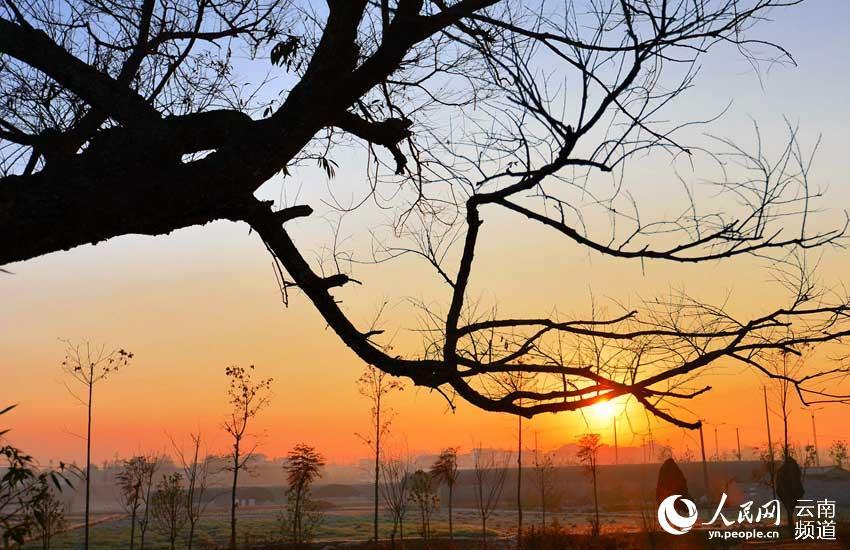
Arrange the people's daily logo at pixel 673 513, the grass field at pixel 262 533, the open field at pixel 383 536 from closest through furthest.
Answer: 1. the people's daily logo at pixel 673 513
2. the open field at pixel 383 536
3. the grass field at pixel 262 533

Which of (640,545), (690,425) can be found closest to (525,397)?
(690,425)

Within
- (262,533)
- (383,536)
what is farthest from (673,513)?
(262,533)

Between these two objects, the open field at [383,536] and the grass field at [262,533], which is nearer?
the open field at [383,536]

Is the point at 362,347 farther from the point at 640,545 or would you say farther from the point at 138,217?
the point at 640,545

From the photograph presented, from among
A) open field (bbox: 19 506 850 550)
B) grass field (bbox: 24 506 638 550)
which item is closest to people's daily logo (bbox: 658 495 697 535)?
open field (bbox: 19 506 850 550)

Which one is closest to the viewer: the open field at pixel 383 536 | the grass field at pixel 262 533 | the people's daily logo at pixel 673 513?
the people's daily logo at pixel 673 513

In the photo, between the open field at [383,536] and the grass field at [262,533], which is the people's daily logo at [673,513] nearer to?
the open field at [383,536]

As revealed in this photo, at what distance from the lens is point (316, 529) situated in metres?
31.7

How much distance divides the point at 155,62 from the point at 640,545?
59.7 feet

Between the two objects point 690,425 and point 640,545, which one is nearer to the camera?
point 690,425

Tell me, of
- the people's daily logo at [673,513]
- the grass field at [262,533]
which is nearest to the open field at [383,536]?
the grass field at [262,533]

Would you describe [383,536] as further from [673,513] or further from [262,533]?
[673,513]

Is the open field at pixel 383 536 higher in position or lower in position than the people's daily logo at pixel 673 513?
lower

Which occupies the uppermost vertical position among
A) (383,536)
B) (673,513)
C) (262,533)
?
(673,513)
